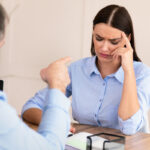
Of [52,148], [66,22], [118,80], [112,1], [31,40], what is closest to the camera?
[52,148]

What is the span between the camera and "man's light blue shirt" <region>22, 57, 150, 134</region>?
210 centimetres

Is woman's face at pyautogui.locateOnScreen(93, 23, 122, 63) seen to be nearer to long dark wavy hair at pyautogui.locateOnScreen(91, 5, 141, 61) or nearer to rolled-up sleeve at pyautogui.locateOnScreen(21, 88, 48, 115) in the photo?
long dark wavy hair at pyautogui.locateOnScreen(91, 5, 141, 61)

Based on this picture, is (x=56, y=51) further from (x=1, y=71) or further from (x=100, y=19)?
(x=100, y=19)

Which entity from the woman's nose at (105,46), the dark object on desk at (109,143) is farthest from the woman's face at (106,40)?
the dark object on desk at (109,143)

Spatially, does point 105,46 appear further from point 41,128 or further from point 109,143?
point 41,128

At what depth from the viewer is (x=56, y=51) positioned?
13.3ft

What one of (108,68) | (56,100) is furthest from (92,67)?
(56,100)

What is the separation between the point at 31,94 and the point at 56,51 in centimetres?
66

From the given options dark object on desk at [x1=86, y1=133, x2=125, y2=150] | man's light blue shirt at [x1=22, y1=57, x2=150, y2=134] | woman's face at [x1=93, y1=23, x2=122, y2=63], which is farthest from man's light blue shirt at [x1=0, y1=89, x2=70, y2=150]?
woman's face at [x1=93, y1=23, x2=122, y2=63]

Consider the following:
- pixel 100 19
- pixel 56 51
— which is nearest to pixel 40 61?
pixel 56 51

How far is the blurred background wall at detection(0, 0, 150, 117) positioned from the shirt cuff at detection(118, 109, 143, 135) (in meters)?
1.56

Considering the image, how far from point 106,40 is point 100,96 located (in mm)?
351

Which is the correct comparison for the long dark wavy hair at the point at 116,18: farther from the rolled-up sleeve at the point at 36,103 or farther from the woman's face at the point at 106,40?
the rolled-up sleeve at the point at 36,103

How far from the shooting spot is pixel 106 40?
213 cm
